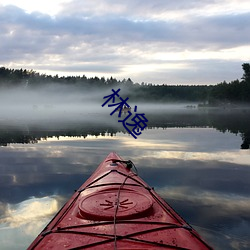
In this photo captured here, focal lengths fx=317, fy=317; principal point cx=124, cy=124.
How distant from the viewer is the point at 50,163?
523 inches

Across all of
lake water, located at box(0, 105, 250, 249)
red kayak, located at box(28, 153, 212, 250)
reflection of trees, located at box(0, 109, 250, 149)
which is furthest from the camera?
reflection of trees, located at box(0, 109, 250, 149)

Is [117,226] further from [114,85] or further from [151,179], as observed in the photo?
[114,85]

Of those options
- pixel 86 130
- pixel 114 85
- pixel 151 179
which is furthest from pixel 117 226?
pixel 114 85

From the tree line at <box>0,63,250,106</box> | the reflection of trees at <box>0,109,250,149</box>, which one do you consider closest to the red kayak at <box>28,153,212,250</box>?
the reflection of trees at <box>0,109,250,149</box>

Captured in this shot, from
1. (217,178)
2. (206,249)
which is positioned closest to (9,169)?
(217,178)

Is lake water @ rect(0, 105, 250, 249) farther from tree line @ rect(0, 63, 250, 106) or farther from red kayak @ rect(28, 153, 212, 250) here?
tree line @ rect(0, 63, 250, 106)

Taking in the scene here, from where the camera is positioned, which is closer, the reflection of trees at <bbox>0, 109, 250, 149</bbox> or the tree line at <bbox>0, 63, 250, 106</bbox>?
the reflection of trees at <bbox>0, 109, 250, 149</bbox>

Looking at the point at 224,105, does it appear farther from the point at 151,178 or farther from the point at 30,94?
Answer: the point at 151,178

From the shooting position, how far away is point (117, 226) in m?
4.63

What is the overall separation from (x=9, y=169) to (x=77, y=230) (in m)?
8.46

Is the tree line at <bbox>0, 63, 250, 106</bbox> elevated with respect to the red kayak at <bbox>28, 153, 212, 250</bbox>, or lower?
elevated

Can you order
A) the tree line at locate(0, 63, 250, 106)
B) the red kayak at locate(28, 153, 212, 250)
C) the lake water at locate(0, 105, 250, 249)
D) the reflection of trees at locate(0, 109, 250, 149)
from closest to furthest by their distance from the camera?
the red kayak at locate(28, 153, 212, 250), the lake water at locate(0, 105, 250, 249), the reflection of trees at locate(0, 109, 250, 149), the tree line at locate(0, 63, 250, 106)

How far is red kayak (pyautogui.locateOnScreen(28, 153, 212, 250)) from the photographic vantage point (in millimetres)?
4188

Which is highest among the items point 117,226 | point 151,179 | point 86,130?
point 117,226
